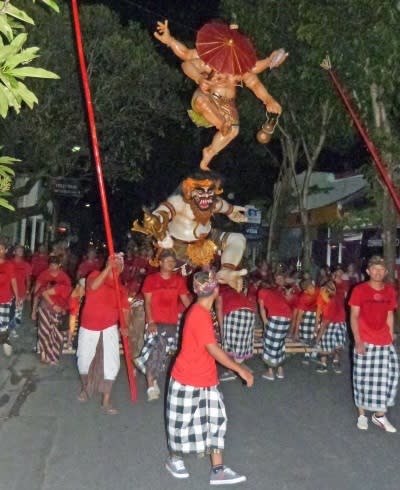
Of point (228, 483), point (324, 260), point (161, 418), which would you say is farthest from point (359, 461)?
point (324, 260)

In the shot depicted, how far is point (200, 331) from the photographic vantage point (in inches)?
201

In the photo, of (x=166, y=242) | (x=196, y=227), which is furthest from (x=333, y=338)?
(x=166, y=242)

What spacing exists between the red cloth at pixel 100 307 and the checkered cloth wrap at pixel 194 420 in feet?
7.10

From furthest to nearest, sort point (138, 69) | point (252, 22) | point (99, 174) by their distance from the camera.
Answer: point (138, 69) < point (252, 22) < point (99, 174)

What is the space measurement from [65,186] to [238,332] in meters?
10.2

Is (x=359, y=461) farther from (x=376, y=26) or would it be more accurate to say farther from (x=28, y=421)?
(x=376, y=26)

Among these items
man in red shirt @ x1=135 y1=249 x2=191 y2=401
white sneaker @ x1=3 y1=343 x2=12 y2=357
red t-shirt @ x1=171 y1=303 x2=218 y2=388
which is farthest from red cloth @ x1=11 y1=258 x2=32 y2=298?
red t-shirt @ x1=171 y1=303 x2=218 y2=388

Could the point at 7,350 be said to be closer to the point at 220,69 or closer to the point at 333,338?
the point at 333,338

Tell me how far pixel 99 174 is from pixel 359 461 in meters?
→ 3.91

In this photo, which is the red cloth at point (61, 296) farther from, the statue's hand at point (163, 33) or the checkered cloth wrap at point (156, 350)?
the statue's hand at point (163, 33)

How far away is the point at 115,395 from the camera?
25.9ft

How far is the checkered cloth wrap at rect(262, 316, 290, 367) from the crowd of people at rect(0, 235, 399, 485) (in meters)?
0.01

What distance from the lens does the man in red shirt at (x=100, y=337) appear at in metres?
7.10

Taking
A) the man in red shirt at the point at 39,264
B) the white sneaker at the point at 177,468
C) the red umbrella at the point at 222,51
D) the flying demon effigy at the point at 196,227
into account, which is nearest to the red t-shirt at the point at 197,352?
the white sneaker at the point at 177,468
